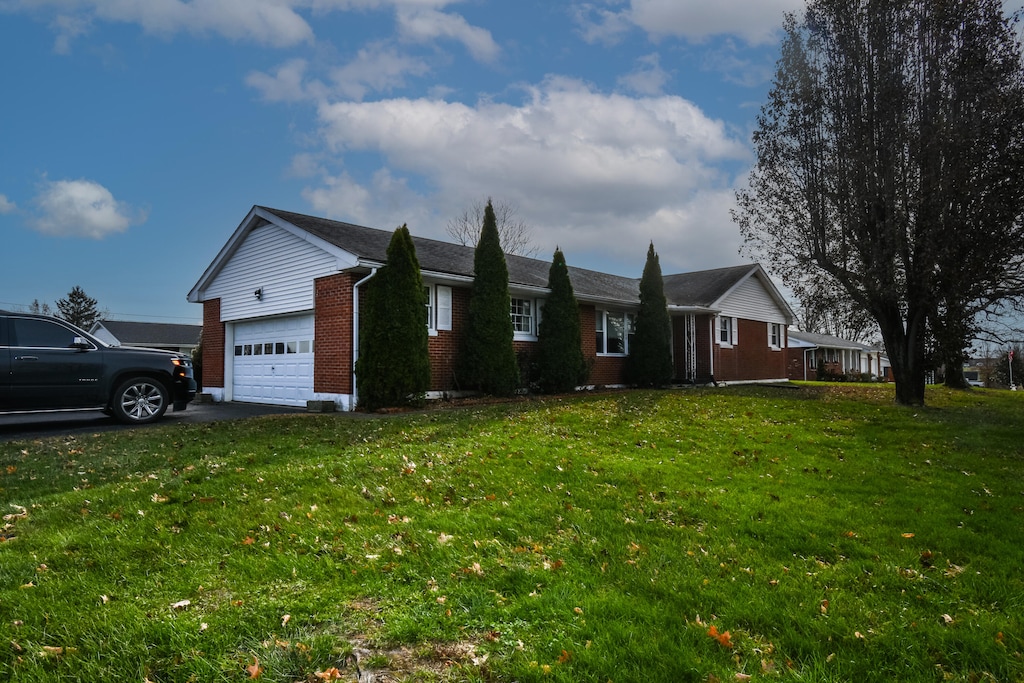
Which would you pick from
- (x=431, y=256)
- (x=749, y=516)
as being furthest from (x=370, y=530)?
(x=431, y=256)

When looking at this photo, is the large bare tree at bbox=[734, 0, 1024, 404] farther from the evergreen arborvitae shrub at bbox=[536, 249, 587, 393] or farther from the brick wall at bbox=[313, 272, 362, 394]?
A: the brick wall at bbox=[313, 272, 362, 394]

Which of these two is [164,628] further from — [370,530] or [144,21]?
[144,21]

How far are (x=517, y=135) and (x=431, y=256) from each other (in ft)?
13.3

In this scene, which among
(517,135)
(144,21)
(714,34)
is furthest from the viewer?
(517,135)

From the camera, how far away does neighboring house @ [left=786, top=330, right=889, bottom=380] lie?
4031 centimetres

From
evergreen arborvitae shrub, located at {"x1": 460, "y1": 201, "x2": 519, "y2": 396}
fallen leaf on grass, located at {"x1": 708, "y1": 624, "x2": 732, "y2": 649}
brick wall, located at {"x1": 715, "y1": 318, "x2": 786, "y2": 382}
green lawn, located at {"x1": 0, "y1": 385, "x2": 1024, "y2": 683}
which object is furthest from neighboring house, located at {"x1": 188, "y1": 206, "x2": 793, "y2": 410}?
fallen leaf on grass, located at {"x1": 708, "y1": 624, "x2": 732, "y2": 649}

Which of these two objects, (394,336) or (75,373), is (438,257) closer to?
(394,336)

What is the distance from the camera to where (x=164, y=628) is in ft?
9.85

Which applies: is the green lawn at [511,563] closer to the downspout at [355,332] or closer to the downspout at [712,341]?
the downspout at [355,332]

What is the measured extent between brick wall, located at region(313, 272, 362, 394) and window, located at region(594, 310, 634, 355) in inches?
338

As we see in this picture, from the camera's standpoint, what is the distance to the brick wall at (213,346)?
17672 mm

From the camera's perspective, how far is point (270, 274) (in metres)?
16.0

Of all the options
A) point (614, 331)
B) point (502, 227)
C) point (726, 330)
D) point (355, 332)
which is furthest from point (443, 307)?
point (502, 227)

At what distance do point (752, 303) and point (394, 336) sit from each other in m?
18.1
